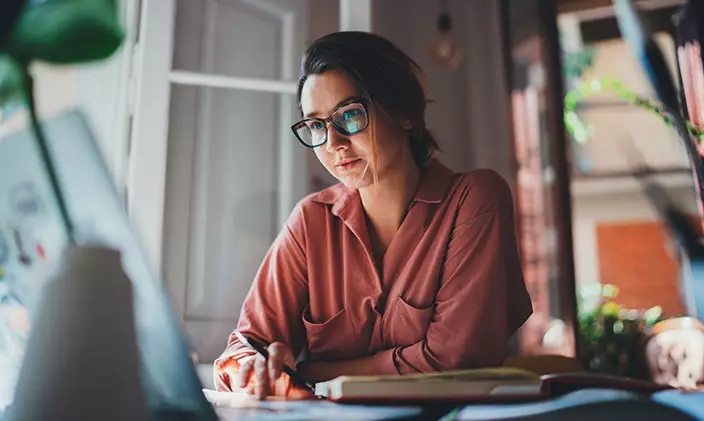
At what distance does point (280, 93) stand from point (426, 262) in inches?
21.0

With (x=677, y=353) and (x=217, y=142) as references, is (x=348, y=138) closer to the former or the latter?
(x=217, y=142)

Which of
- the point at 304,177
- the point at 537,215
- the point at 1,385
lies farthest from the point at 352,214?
the point at 537,215

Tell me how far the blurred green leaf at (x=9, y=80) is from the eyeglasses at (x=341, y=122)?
1.58 feet

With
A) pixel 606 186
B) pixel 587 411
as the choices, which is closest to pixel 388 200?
pixel 587 411

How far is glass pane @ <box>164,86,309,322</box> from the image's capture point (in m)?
1.05

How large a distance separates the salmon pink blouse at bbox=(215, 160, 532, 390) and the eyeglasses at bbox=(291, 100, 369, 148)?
122mm

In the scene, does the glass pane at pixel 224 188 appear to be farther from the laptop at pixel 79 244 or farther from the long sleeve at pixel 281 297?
the laptop at pixel 79 244

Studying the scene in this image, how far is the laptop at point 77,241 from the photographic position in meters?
0.44

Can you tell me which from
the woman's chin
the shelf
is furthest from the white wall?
the shelf

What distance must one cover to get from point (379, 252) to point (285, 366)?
0.89 ft

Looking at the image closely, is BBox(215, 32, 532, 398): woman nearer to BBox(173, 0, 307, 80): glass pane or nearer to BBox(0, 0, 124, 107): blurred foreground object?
BBox(173, 0, 307, 80): glass pane

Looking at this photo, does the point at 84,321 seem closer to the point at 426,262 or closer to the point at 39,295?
the point at 39,295

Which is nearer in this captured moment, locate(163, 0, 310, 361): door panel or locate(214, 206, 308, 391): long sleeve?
locate(214, 206, 308, 391): long sleeve

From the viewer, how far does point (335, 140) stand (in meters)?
0.91
